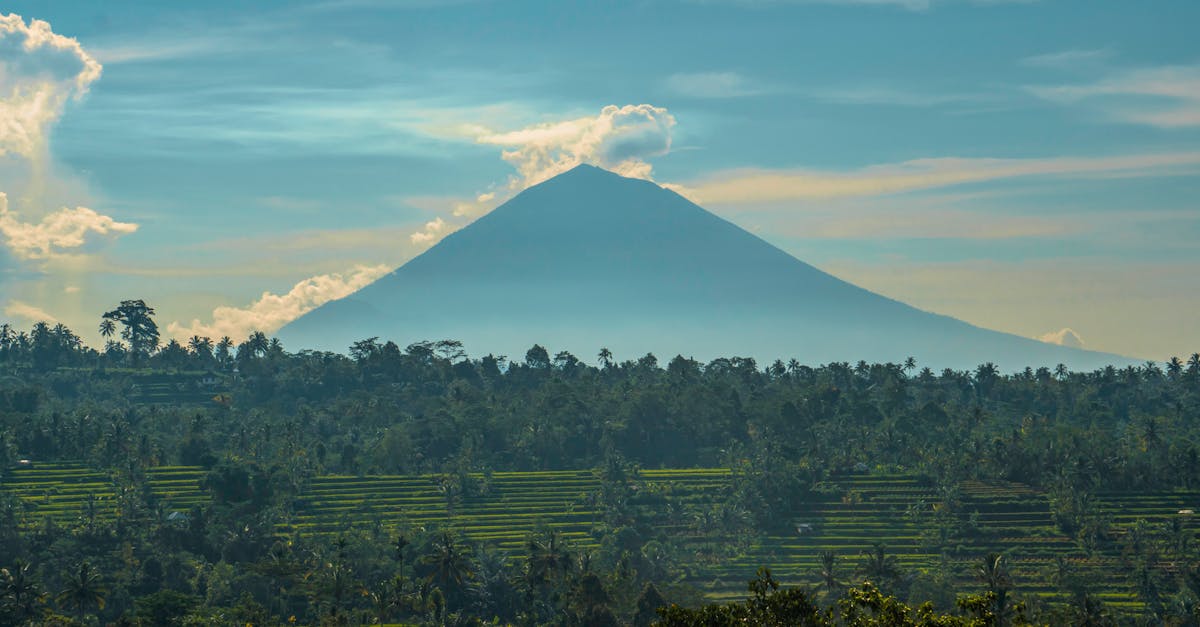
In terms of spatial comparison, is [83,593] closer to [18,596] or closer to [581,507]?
[18,596]

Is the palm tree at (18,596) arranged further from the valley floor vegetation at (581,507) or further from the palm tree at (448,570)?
the palm tree at (448,570)

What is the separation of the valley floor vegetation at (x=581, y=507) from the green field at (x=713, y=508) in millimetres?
321

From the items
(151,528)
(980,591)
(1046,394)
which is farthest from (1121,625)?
(1046,394)

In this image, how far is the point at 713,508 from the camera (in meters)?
138

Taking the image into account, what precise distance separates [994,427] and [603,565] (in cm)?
7311

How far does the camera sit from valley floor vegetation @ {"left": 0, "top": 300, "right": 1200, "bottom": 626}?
10550cm

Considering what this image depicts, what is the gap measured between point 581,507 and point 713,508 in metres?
13.2

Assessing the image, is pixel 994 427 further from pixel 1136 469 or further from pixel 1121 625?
pixel 1121 625

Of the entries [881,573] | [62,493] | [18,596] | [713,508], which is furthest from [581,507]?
[18,596]

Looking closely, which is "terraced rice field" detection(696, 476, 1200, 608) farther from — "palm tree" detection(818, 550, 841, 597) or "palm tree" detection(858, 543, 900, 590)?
"palm tree" detection(858, 543, 900, 590)

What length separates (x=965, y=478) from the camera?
14412 centimetres

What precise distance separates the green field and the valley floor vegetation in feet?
1.05

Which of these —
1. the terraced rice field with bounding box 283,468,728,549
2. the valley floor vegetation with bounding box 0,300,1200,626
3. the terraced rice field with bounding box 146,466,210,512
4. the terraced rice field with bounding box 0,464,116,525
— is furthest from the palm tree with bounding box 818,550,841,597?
the terraced rice field with bounding box 0,464,116,525

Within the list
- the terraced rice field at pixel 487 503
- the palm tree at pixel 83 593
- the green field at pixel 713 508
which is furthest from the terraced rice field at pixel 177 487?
the palm tree at pixel 83 593
